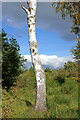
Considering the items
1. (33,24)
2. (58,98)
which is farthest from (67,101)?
(33,24)

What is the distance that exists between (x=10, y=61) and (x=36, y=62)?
5577 millimetres

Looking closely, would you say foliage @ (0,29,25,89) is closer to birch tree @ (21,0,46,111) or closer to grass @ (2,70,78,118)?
grass @ (2,70,78,118)

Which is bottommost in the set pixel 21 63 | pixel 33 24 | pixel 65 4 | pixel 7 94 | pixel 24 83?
pixel 7 94

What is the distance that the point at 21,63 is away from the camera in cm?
1102

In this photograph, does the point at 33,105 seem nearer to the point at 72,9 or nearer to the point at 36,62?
the point at 36,62

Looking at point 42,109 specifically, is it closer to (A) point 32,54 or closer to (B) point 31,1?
(A) point 32,54

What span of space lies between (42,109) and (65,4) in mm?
9205

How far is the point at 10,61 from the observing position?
1058 centimetres

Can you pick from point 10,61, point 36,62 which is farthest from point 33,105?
point 10,61

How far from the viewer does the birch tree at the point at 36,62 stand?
5352 millimetres

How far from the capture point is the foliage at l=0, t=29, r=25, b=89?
1032cm

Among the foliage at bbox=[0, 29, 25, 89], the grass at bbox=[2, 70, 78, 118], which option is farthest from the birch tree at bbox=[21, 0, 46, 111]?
the foliage at bbox=[0, 29, 25, 89]

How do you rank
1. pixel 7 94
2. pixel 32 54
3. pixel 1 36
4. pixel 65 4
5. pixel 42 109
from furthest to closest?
pixel 65 4 → pixel 1 36 → pixel 7 94 → pixel 32 54 → pixel 42 109

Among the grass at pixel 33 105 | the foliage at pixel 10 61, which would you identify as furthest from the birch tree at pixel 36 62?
the foliage at pixel 10 61
